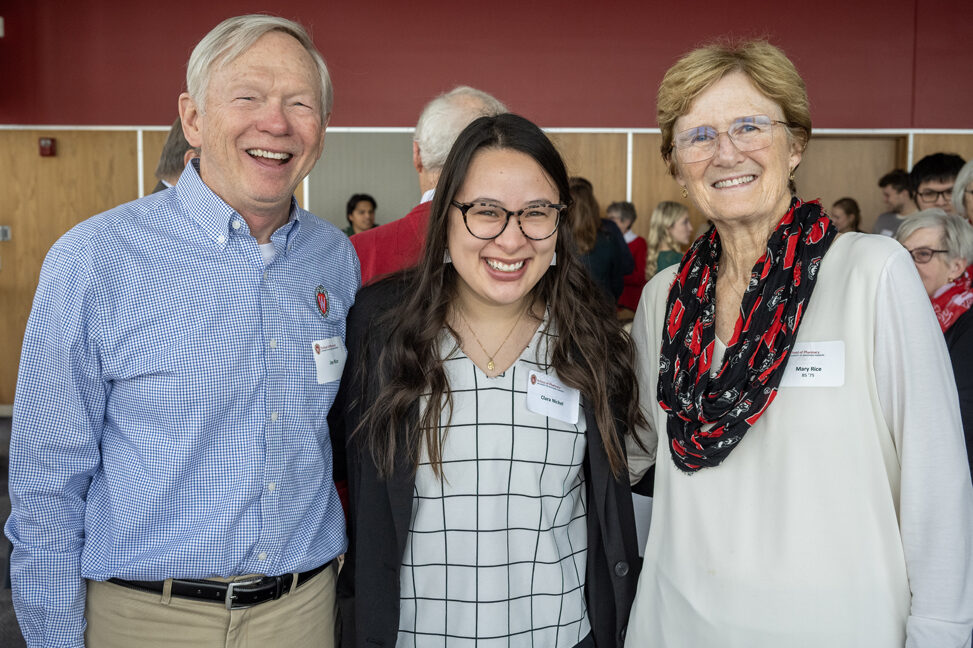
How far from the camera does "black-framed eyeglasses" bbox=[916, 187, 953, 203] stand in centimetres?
471

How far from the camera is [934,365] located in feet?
4.94

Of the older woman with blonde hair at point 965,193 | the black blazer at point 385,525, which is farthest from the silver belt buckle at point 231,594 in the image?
the older woman with blonde hair at point 965,193

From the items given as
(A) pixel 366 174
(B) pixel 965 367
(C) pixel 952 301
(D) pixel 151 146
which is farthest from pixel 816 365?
(D) pixel 151 146

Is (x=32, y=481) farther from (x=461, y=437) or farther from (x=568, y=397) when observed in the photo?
(x=568, y=397)

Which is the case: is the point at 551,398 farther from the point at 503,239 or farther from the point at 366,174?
the point at 366,174

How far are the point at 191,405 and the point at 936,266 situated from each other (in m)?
3.02

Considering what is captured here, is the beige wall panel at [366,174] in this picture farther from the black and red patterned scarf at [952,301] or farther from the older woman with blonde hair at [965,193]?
the black and red patterned scarf at [952,301]

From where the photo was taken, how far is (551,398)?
6.08ft

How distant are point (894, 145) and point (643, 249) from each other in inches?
123

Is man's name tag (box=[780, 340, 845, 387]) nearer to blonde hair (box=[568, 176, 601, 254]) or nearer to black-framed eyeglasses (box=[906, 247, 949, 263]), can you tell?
black-framed eyeglasses (box=[906, 247, 949, 263])

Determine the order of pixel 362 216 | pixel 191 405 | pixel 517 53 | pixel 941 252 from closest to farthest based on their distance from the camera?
pixel 191 405, pixel 941 252, pixel 362 216, pixel 517 53

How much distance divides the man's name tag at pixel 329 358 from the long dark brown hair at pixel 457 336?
2.5 inches

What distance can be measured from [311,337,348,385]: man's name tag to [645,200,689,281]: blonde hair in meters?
4.27

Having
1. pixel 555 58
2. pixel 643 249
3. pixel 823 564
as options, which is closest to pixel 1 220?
pixel 555 58
